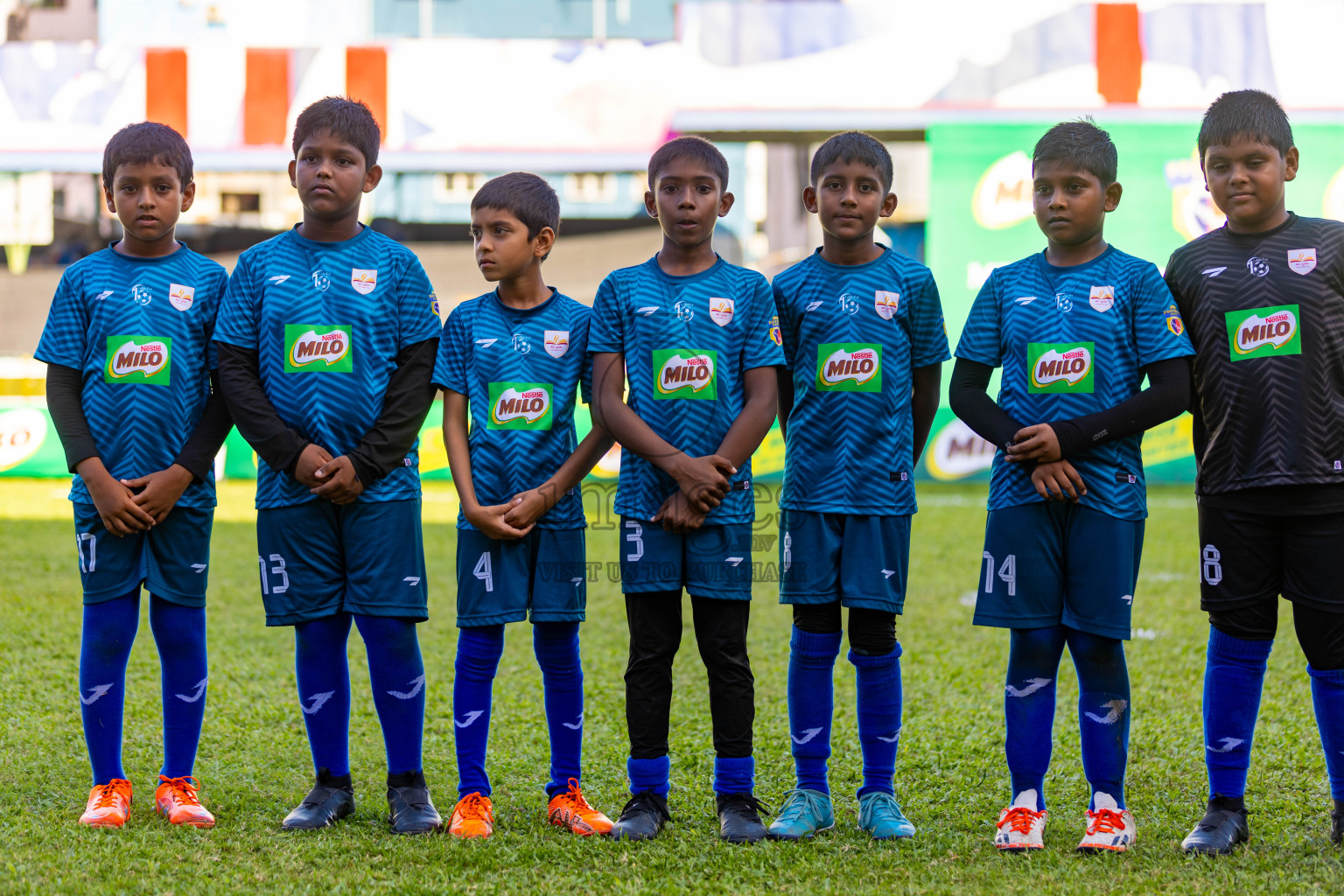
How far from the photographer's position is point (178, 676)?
10.7ft

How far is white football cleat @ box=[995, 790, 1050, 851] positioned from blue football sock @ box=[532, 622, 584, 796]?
1048 millimetres

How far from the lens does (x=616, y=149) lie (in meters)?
13.3

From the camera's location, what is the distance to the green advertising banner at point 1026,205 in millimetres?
12102

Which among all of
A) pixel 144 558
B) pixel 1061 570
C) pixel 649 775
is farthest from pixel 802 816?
pixel 144 558

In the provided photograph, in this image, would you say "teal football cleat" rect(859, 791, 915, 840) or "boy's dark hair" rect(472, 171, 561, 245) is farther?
"boy's dark hair" rect(472, 171, 561, 245)

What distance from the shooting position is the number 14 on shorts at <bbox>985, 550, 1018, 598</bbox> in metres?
3.08

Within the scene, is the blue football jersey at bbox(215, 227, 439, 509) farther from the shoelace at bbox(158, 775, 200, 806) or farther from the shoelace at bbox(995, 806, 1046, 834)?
the shoelace at bbox(995, 806, 1046, 834)

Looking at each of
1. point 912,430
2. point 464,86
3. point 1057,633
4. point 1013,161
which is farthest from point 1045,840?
point 464,86

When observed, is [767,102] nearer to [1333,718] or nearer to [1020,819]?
[1333,718]

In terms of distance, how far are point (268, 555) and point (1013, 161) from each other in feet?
34.8

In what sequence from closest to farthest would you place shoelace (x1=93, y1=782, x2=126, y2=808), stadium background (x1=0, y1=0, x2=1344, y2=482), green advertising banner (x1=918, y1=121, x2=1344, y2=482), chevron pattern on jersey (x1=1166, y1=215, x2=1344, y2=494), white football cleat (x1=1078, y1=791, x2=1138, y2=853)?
white football cleat (x1=1078, y1=791, x2=1138, y2=853) < chevron pattern on jersey (x1=1166, y1=215, x2=1344, y2=494) < shoelace (x1=93, y1=782, x2=126, y2=808) < green advertising banner (x1=918, y1=121, x2=1344, y2=482) < stadium background (x1=0, y1=0, x2=1344, y2=482)

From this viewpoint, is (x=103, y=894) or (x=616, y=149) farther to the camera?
(x=616, y=149)

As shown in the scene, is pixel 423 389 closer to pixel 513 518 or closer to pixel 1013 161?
pixel 513 518

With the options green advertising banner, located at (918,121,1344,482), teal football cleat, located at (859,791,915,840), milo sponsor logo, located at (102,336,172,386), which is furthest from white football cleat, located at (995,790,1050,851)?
green advertising banner, located at (918,121,1344,482)
